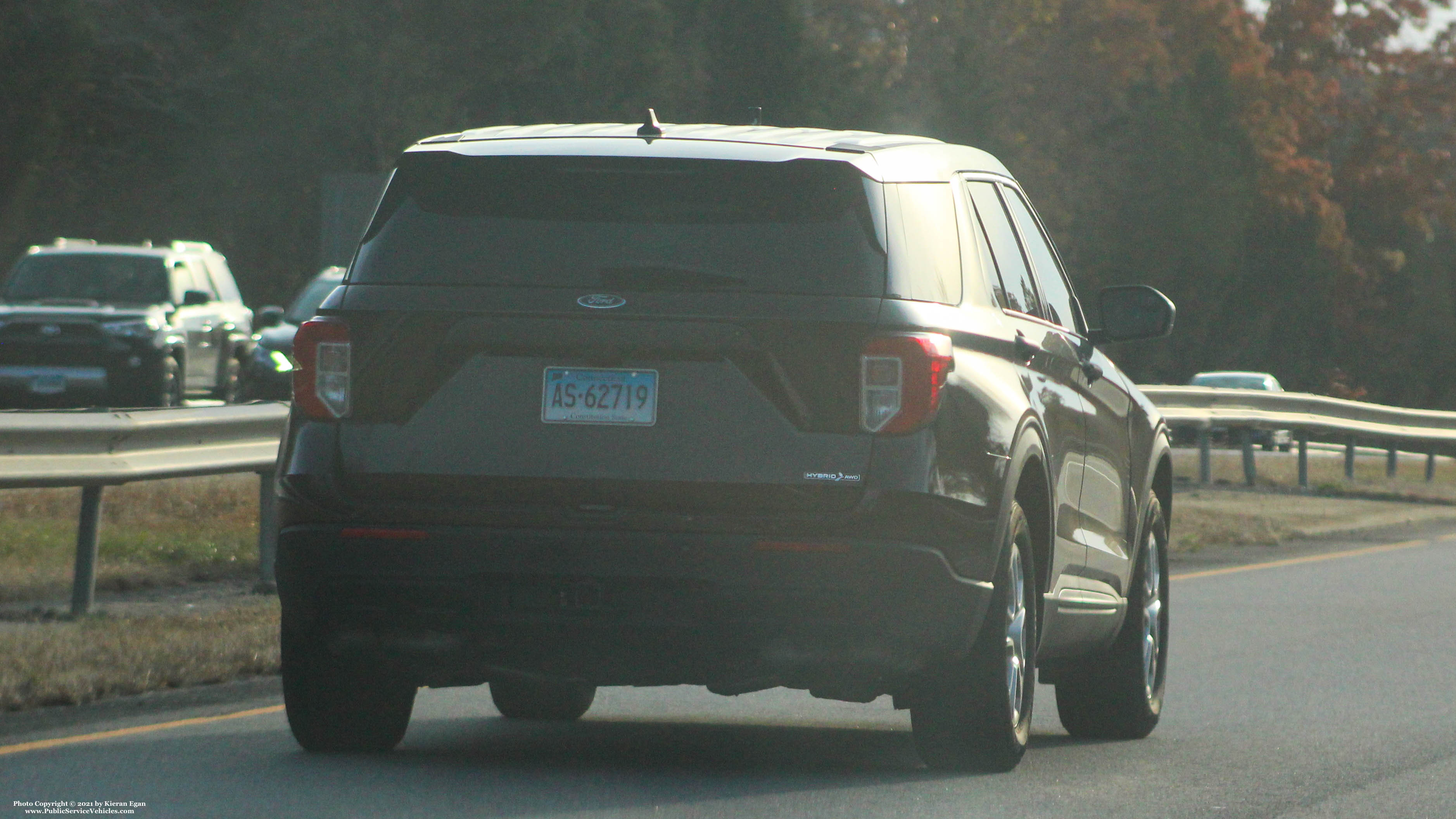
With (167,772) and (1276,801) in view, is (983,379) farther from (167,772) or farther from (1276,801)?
(167,772)

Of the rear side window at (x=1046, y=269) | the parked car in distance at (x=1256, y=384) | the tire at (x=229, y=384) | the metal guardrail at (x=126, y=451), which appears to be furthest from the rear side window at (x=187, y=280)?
the parked car in distance at (x=1256, y=384)

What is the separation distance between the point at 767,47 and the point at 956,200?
140ft

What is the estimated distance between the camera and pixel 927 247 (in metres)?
7.47

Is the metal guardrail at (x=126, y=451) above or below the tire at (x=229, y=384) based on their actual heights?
above

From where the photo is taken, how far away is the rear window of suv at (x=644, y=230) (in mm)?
7191

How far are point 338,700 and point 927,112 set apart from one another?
47796 mm

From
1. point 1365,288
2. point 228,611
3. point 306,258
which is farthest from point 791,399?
point 1365,288

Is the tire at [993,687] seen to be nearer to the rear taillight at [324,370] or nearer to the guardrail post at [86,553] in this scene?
the rear taillight at [324,370]

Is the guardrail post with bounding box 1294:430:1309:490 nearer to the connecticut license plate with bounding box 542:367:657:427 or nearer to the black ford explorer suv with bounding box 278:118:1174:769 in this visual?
the black ford explorer suv with bounding box 278:118:1174:769

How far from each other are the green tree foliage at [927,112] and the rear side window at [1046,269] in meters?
30.2

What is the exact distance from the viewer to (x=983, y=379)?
7469mm

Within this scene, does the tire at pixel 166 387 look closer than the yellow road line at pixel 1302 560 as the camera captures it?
No

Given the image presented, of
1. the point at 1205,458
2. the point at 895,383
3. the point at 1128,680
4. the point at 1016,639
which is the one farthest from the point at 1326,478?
the point at 895,383

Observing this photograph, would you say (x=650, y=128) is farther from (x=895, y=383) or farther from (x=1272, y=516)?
(x=1272, y=516)
